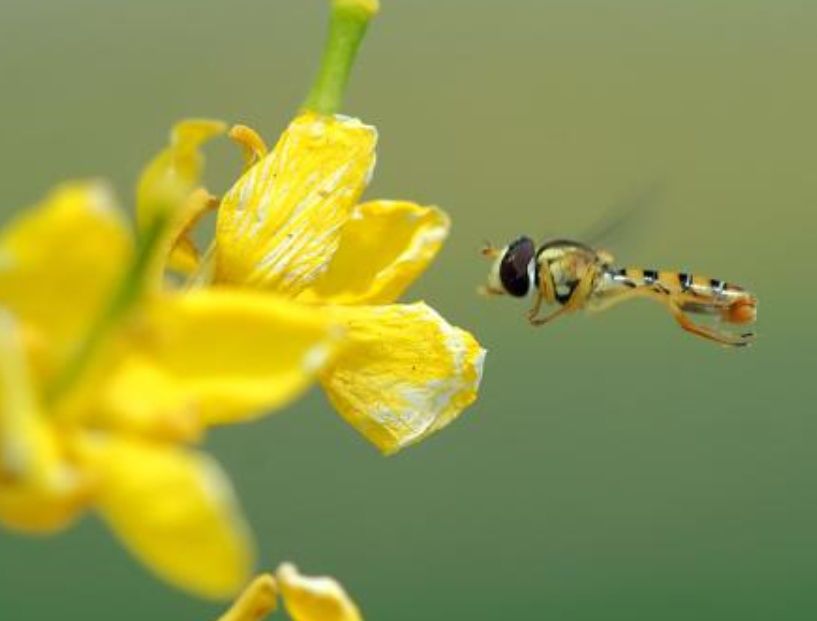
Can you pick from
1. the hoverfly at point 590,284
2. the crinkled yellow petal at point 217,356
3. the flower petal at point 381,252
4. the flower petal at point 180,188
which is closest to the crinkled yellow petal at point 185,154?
the flower petal at point 180,188

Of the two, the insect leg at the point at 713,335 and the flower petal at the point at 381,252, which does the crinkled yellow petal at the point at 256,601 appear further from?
the insect leg at the point at 713,335

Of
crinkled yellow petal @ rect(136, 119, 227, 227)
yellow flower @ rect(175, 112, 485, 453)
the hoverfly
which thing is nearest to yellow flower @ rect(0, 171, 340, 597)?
crinkled yellow petal @ rect(136, 119, 227, 227)

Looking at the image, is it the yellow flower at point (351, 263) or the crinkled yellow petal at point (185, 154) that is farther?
the yellow flower at point (351, 263)

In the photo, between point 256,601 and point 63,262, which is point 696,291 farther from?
point 63,262

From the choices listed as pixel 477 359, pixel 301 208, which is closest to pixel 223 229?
pixel 301 208

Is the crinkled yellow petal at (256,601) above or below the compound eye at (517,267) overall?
below

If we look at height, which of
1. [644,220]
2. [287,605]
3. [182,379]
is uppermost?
[644,220]

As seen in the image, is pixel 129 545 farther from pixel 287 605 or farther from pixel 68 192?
pixel 287 605

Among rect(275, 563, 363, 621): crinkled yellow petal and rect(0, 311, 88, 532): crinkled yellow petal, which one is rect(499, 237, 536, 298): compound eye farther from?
rect(0, 311, 88, 532): crinkled yellow petal
